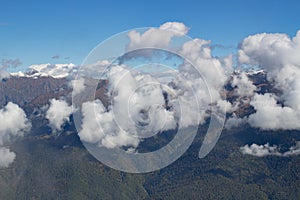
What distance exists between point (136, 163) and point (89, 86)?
19.9 ft

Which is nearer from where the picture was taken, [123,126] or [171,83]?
[123,126]

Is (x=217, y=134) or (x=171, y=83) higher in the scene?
(x=171, y=83)

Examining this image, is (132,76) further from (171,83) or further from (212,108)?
(212,108)

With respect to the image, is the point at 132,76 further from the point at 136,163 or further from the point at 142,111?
the point at 136,163

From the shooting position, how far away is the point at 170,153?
2369 cm

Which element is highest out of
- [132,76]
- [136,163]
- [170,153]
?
[132,76]

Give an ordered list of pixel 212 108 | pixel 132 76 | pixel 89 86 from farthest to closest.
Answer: pixel 212 108
pixel 89 86
pixel 132 76

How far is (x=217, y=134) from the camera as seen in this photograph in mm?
23531

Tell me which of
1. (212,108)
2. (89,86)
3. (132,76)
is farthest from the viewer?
(212,108)

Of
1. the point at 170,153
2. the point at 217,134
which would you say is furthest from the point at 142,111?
the point at 217,134

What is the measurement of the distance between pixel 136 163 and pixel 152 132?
11.9 ft

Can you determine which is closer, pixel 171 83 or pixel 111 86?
pixel 111 86

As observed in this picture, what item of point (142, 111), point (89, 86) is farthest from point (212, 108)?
point (89, 86)

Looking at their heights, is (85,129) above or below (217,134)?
below
